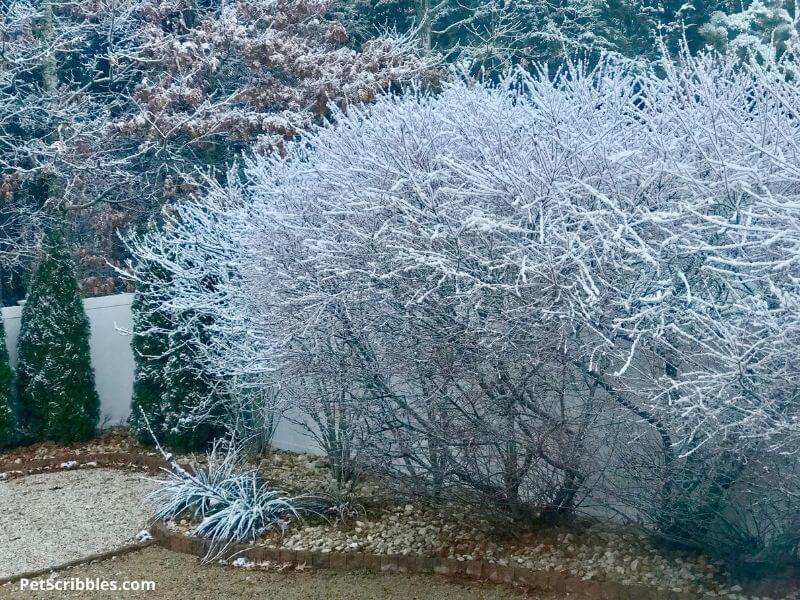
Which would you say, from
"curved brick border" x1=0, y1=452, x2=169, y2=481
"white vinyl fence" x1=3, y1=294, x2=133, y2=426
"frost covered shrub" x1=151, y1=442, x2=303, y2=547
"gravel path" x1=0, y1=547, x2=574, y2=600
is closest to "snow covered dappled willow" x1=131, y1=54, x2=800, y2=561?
"gravel path" x1=0, y1=547, x2=574, y2=600

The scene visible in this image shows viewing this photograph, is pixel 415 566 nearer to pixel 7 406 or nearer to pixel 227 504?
pixel 227 504

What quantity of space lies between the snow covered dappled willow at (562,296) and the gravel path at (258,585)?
0.52m

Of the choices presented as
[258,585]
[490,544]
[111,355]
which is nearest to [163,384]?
[111,355]

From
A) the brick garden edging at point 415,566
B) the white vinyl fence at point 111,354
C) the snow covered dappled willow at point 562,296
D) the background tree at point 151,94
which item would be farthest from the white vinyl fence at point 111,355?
the snow covered dappled willow at point 562,296

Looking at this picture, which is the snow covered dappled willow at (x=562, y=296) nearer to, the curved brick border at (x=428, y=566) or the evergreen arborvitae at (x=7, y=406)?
the curved brick border at (x=428, y=566)

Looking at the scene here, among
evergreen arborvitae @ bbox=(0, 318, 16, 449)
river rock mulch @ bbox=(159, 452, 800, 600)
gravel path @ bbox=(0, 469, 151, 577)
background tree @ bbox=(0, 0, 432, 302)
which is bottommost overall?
gravel path @ bbox=(0, 469, 151, 577)

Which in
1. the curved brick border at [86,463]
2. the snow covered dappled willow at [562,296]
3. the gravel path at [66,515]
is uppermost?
the snow covered dappled willow at [562,296]

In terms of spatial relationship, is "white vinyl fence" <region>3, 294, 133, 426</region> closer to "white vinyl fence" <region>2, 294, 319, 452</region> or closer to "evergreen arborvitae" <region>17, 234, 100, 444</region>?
"white vinyl fence" <region>2, 294, 319, 452</region>

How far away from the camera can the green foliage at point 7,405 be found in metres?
8.44

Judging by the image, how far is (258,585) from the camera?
16.3ft

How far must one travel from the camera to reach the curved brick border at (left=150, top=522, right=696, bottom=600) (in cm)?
426

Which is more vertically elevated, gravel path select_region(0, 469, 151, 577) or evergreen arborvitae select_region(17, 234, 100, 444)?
evergreen arborvitae select_region(17, 234, 100, 444)

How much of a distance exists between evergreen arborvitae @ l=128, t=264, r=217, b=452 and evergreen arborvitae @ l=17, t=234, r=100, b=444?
734 millimetres

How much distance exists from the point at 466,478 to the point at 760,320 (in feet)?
7.38
